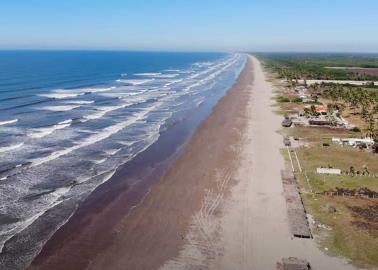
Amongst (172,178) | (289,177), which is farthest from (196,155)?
(289,177)

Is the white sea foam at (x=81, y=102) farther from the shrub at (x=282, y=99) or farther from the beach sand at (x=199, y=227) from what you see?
the beach sand at (x=199, y=227)

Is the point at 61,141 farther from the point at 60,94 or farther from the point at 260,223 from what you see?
the point at 60,94

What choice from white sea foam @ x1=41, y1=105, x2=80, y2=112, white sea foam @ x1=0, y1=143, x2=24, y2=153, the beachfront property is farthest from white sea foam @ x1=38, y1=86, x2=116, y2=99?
the beachfront property

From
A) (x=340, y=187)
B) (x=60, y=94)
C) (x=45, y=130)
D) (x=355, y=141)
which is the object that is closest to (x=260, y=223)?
(x=340, y=187)

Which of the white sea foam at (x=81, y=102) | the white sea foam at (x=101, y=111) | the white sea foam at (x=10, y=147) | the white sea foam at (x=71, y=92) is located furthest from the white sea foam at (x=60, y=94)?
the white sea foam at (x=10, y=147)

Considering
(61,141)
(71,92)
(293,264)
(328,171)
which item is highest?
(71,92)

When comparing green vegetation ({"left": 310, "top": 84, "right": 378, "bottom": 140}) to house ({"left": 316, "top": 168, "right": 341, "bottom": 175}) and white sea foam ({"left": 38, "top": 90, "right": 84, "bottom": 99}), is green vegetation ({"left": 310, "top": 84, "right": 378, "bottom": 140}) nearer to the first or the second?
house ({"left": 316, "top": 168, "right": 341, "bottom": 175})

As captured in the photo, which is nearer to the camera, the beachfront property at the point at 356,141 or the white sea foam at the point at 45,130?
the beachfront property at the point at 356,141
